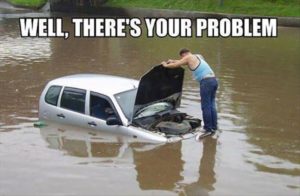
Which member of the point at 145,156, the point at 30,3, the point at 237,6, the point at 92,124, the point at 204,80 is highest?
the point at 30,3

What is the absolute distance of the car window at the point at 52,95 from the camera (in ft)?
38.5

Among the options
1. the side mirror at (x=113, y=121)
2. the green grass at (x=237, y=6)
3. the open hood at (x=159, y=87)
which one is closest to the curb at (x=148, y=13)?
the green grass at (x=237, y=6)

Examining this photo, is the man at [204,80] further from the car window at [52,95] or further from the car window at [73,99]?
the car window at [52,95]

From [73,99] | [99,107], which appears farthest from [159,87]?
[73,99]

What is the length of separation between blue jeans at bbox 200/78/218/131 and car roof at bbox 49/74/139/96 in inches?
60.2

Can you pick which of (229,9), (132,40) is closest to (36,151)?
(132,40)

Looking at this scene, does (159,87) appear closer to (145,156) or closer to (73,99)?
(145,156)

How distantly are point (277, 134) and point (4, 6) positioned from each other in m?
50.5

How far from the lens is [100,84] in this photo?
11.3 metres

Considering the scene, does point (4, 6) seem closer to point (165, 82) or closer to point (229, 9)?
point (229, 9)

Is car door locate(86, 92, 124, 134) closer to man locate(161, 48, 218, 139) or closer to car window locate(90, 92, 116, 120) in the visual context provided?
car window locate(90, 92, 116, 120)

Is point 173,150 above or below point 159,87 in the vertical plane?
below

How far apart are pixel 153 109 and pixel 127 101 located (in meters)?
0.56

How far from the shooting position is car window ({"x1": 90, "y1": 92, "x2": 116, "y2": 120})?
10.8 m
